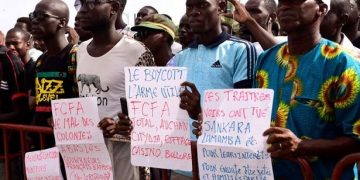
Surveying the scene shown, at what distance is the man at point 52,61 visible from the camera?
4215 millimetres

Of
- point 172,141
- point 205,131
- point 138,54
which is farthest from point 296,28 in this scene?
point 138,54

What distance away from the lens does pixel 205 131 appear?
301 cm

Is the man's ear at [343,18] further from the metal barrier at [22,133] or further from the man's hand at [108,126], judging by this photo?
the metal barrier at [22,133]

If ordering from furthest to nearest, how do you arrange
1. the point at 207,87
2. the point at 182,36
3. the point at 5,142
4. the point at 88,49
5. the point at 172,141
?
the point at 182,36
the point at 5,142
the point at 88,49
the point at 207,87
the point at 172,141

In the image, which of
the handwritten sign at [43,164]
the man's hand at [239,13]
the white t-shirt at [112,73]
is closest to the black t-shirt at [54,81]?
the handwritten sign at [43,164]

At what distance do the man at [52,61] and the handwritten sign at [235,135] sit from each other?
153 centimetres

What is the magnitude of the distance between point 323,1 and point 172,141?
1.15 meters

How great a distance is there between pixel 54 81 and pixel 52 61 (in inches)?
7.1

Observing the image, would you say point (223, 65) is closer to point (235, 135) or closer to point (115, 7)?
point (235, 135)

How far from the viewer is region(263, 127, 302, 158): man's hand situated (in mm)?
2572

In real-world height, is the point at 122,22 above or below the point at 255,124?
above

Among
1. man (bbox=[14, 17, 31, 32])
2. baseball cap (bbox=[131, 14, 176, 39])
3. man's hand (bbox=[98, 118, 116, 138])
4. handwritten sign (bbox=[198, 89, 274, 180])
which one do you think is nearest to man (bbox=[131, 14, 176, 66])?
baseball cap (bbox=[131, 14, 176, 39])

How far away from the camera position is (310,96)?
8.93ft

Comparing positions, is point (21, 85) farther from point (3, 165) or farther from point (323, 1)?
point (323, 1)
